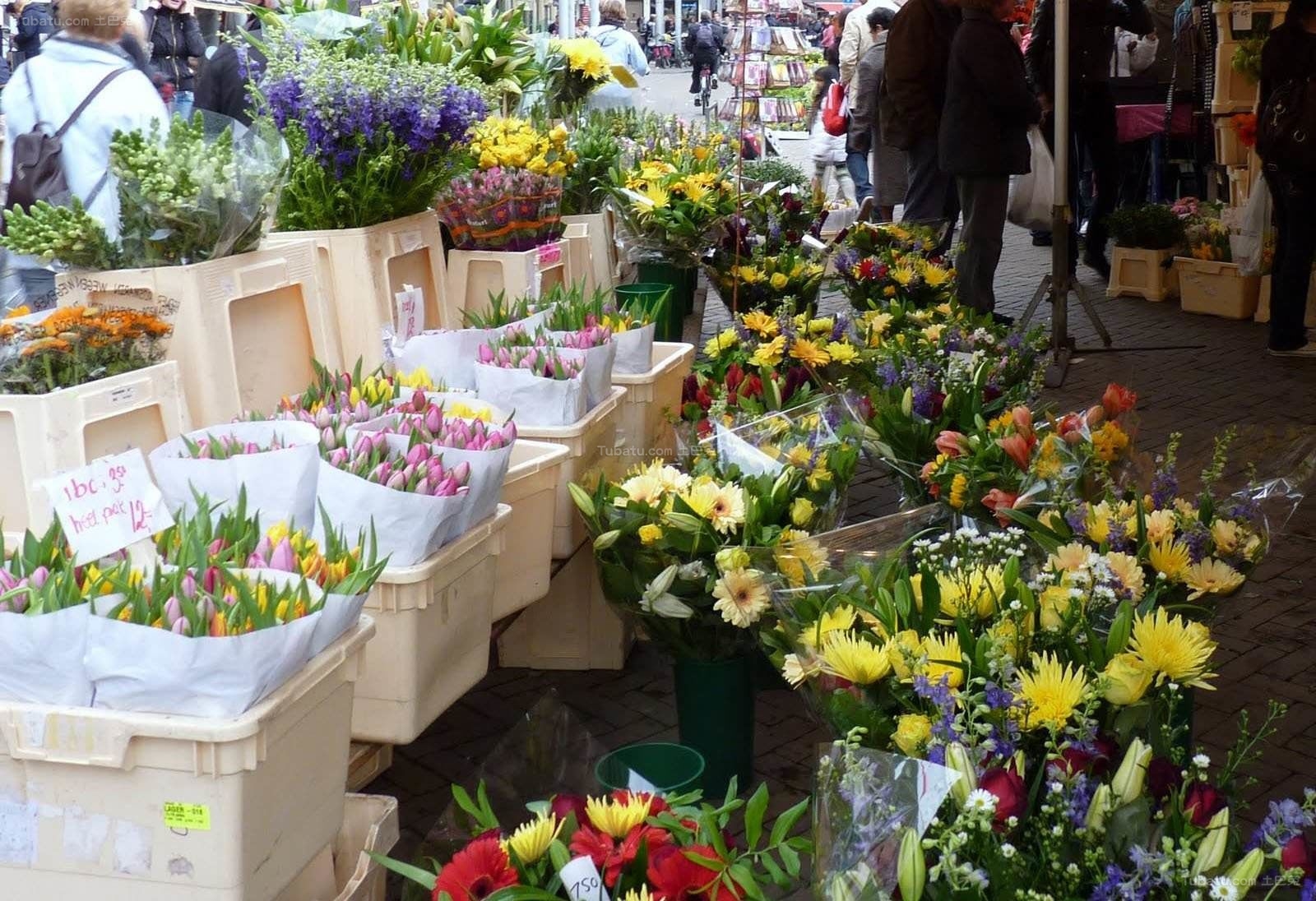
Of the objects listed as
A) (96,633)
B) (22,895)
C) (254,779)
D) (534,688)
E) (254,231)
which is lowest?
(534,688)

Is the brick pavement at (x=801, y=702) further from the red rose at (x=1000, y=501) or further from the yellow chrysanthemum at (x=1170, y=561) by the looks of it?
the red rose at (x=1000, y=501)

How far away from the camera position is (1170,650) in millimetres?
1864

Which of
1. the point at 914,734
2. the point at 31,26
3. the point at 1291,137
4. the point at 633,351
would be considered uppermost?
the point at 31,26

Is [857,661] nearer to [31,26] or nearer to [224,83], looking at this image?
[224,83]

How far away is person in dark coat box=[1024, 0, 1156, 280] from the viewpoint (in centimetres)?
815

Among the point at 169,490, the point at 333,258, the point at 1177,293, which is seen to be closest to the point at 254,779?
the point at 169,490

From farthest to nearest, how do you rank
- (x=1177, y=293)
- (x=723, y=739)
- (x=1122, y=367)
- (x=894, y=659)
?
(x=1177, y=293)
(x=1122, y=367)
(x=723, y=739)
(x=894, y=659)

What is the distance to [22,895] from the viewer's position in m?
1.88

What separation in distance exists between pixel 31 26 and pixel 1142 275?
282 inches

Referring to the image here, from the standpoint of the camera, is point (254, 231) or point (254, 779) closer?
point (254, 779)

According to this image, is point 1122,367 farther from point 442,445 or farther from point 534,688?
point 442,445

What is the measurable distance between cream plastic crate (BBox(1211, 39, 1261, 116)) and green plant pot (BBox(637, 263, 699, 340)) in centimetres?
332

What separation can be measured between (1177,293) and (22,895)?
794 cm

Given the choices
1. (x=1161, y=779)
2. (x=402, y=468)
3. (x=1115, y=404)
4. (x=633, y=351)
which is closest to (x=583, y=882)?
(x=1161, y=779)
